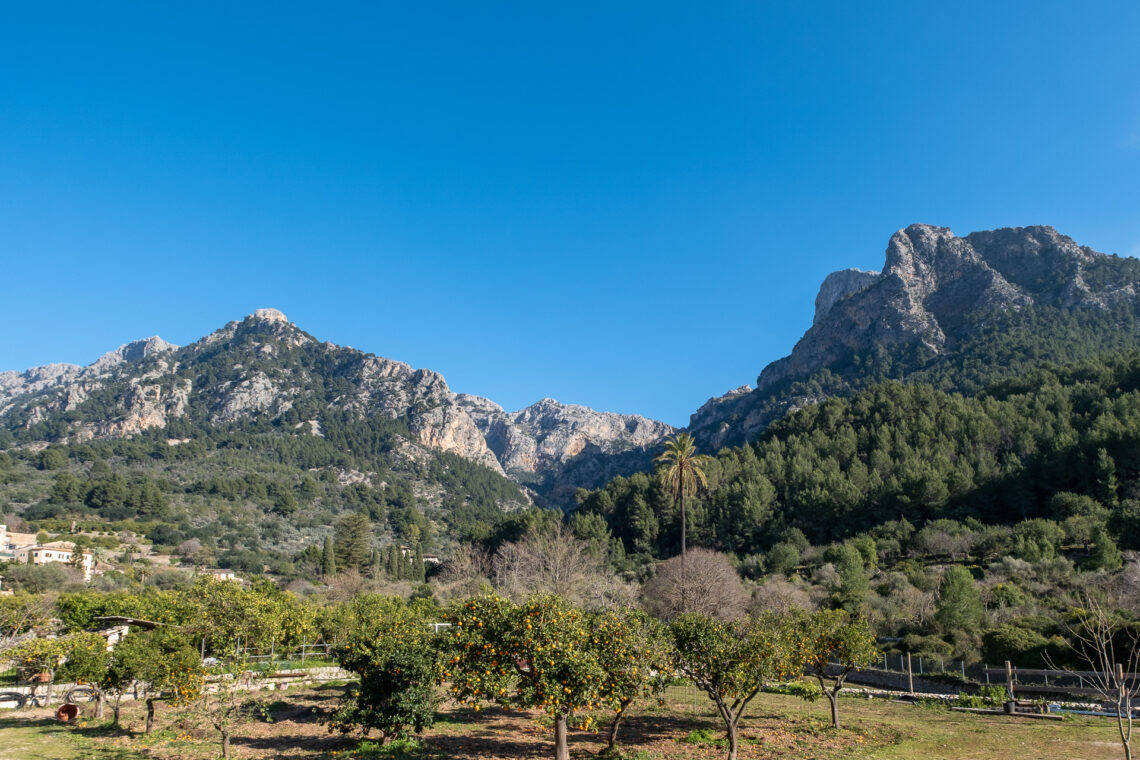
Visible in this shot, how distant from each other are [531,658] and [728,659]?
4840mm

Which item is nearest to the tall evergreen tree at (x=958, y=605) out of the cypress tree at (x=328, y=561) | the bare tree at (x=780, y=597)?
the bare tree at (x=780, y=597)

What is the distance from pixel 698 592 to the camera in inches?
1559

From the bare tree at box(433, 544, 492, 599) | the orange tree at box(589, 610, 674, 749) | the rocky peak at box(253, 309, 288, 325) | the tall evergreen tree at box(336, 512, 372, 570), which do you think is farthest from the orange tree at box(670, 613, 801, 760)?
the rocky peak at box(253, 309, 288, 325)

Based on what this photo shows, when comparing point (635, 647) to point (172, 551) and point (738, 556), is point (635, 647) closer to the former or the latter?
point (738, 556)

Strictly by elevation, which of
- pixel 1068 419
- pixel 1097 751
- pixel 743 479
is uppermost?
pixel 1068 419

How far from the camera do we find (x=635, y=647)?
1244 centimetres

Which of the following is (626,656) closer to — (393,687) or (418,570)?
(393,687)

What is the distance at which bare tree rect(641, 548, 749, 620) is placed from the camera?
38750mm

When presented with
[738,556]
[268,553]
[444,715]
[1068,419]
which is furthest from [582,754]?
[268,553]

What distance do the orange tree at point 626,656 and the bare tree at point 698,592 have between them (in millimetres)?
24724

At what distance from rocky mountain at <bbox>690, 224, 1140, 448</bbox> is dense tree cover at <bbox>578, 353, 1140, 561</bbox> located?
1254 inches

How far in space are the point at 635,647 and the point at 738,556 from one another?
55242mm

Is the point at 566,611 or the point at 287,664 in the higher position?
the point at 566,611

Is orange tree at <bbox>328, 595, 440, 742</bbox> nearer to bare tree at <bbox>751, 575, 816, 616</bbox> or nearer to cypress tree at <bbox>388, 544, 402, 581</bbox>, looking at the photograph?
bare tree at <bbox>751, 575, 816, 616</bbox>
